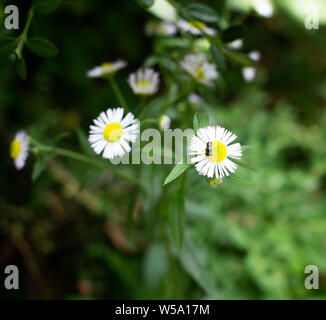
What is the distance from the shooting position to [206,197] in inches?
50.1

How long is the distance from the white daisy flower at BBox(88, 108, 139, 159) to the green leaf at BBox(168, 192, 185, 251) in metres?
0.12

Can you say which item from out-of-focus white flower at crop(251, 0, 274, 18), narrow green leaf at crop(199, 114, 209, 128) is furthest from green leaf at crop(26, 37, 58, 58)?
out-of-focus white flower at crop(251, 0, 274, 18)

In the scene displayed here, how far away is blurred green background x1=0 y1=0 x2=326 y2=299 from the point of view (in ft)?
3.78

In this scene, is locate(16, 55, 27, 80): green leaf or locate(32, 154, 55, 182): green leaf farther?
locate(32, 154, 55, 182): green leaf

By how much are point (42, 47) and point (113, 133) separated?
0.17m

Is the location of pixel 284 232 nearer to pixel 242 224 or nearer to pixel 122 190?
pixel 242 224

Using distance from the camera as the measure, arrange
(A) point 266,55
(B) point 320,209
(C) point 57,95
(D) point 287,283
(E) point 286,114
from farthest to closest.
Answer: (A) point 266,55
(C) point 57,95
(E) point 286,114
(B) point 320,209
(D) point 287,283

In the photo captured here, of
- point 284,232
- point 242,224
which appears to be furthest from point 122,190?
point 284,232

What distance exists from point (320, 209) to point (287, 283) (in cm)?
28

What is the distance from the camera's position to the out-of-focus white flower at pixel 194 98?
811 mm

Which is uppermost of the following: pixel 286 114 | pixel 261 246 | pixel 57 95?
pixel 57 95
